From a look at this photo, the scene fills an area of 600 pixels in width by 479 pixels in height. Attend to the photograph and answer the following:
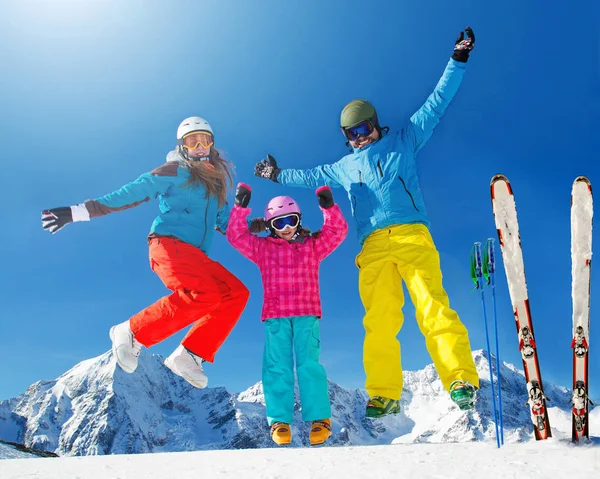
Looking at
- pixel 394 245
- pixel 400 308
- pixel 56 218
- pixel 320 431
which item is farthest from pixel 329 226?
pixel 56 218

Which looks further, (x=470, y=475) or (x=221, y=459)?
(x=221, y=459)

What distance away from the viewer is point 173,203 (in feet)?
19.8

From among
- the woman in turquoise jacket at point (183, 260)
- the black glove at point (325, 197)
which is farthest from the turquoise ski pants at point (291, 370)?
the black glove at point (325, 197)

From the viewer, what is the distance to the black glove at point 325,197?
6.08 m

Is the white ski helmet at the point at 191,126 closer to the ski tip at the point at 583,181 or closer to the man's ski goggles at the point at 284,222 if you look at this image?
the man's ski goggles at the point at 284,222

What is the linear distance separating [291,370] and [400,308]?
4.41 ft

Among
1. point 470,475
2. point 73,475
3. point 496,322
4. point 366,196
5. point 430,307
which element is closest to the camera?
point 470,475

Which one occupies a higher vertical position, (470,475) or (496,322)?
(496,322)

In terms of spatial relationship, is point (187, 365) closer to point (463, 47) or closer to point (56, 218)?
point (56, 218)

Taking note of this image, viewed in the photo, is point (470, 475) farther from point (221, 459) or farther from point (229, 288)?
point (229, 288)

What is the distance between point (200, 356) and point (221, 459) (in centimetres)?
210

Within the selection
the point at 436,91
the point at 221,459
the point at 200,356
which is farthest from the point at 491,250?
the point at 200,356

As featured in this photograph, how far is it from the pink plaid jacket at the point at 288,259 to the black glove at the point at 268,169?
3.08 feet

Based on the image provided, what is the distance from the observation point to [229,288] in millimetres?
5680
